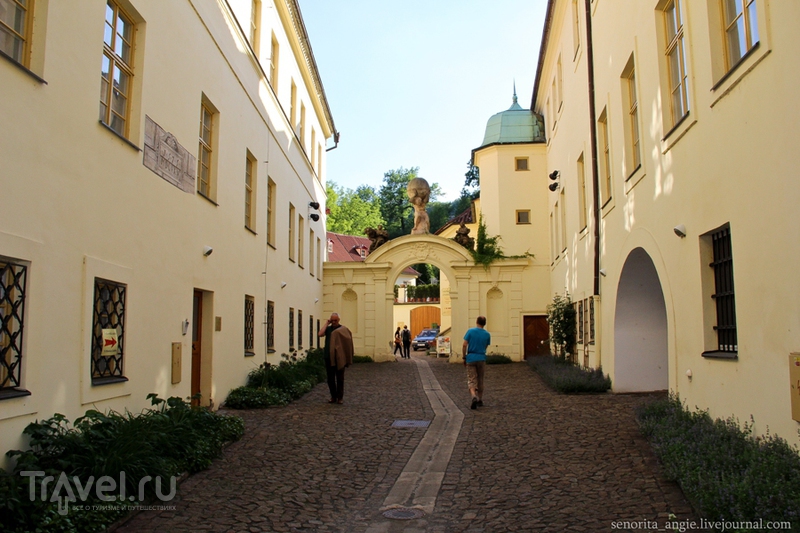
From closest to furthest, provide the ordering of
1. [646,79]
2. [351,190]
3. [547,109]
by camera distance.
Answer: [646,79] < [547,109] < [351,190]

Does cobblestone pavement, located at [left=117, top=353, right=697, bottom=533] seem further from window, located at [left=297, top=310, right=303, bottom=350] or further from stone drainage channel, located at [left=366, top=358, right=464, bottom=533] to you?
window, located at [left=297, top=310, right=303, bottom=350]

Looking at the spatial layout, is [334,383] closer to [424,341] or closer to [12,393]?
[12,393]

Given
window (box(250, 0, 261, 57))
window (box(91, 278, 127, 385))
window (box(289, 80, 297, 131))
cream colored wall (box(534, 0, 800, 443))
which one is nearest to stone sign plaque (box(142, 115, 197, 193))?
window (box(91, 278, 127, 385))

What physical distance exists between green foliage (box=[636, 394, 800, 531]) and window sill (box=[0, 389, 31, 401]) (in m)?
5.14

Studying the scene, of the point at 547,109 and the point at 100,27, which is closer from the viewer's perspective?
the point at 100,27

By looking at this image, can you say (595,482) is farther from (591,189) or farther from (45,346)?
(591,189)

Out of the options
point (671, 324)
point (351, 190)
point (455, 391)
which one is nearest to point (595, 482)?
point (671, 324)

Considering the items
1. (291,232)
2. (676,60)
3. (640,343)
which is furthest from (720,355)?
(291,232)

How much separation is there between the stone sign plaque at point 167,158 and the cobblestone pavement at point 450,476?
139 inches

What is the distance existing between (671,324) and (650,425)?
172 centimetres

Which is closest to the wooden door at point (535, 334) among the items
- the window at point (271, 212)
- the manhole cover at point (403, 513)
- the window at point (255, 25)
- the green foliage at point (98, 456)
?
the window at point (271, 212)

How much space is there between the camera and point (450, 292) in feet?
86.5

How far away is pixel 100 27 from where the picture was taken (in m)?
6.59

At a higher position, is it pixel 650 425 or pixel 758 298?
pixel 758 298
